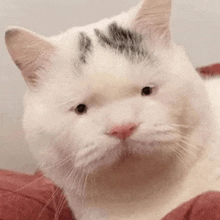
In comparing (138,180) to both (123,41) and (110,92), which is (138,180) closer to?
(110,92)

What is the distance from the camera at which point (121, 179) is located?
2.15 feet

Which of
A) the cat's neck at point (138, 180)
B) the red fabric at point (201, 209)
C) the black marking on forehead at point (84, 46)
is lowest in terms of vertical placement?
the cat's neck at point (138, 180)

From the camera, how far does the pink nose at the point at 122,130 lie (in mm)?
559

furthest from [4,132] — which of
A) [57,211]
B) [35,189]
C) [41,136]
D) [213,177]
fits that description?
[213,177]

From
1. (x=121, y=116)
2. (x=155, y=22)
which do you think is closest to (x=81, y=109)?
(x=121, y=116)

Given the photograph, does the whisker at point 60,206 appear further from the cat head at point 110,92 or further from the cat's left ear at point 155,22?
the cat's left ear at point 155,22

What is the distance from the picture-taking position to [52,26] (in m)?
1.52

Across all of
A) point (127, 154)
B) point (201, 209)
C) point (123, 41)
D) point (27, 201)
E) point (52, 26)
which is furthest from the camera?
point (52, 26)

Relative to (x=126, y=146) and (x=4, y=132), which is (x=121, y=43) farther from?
(x=4, y=132)

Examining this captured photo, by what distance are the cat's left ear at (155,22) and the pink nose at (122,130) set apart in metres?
0.26

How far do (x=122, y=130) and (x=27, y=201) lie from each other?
0.57m

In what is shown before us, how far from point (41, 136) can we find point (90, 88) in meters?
0.17

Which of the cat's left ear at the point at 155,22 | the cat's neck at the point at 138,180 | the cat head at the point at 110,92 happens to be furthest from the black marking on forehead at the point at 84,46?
the cat's neck at the point at 138,180

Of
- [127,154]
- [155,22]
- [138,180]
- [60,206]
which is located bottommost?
[60,206]
